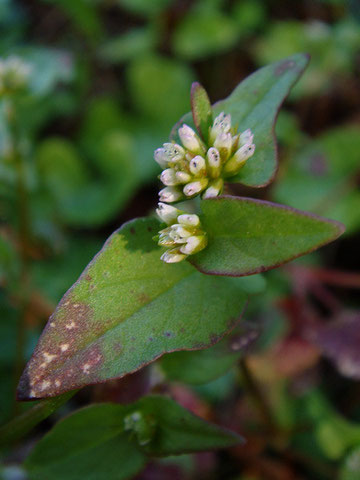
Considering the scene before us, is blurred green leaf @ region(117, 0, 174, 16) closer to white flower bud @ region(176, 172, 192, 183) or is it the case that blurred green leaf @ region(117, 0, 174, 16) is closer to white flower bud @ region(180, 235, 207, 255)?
white flower bud @ region(176, 172, 192, 183)

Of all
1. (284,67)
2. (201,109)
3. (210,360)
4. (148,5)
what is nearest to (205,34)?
(148,5)

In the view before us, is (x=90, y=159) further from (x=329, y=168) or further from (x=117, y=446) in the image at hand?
(x=117, y=446)

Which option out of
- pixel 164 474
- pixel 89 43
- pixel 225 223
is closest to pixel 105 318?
pixel 225 223

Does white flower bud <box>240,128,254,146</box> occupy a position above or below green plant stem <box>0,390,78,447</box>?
above

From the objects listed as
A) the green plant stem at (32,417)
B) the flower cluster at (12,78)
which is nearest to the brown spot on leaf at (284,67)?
the green plant stem at (32,417)

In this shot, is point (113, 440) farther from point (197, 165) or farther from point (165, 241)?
point (197, 165)

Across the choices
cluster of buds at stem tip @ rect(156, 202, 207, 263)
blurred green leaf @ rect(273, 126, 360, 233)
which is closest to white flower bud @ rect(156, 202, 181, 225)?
cluster of buds at stem tip @ rect(156, 202, 207, 263)
